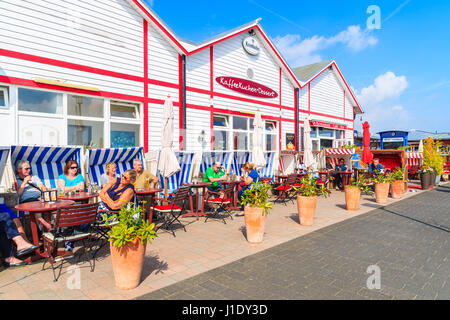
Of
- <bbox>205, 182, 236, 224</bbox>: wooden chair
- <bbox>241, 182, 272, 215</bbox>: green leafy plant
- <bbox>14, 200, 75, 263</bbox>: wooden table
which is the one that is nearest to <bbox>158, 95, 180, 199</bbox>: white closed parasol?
<bbox>205, 182, 236, 224</bbox>: wooden chair

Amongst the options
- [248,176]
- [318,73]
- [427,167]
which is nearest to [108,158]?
[248,176]

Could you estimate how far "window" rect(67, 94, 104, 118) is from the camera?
7.18m

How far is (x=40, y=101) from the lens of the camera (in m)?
6.74

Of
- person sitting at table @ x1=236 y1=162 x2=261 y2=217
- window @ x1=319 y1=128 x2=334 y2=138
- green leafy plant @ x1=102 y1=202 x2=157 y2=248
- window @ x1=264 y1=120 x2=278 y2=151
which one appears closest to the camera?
green leafy plant @ x1=102 y1=202 x2=157 y2=248

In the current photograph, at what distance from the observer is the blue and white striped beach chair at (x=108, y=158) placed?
262 inches

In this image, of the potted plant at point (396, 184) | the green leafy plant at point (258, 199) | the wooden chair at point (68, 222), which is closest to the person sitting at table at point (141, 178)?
the wooden chair at point (68, 222)

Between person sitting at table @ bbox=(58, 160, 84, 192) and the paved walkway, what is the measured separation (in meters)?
1.68

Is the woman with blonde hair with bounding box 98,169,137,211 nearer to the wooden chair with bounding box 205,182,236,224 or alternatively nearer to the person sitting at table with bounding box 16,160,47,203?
the person sitting at table with bounding box 16,160,47,203

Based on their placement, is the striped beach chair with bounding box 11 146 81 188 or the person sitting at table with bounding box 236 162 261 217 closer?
the striped beach chair with bounding box 11 146 81 188

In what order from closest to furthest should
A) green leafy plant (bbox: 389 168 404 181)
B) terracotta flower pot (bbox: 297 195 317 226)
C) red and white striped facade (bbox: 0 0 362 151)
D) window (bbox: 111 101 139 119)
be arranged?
terracotta flower pot (bbox: 297 195 317 226), red and white striped facade (bbox: 0 0 362 151), window (bbox: 111 101 139 119), green leafy plant (bbox: 389 168 404 181)

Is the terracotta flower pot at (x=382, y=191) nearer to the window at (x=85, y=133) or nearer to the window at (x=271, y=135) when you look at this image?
the window at (x=271, y=135)

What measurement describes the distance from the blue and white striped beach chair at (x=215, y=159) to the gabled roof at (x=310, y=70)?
7363mm
